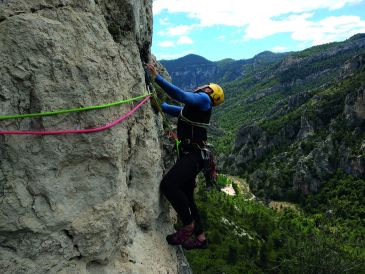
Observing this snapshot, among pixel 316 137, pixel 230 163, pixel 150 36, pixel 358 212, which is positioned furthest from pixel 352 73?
pixel 150 36

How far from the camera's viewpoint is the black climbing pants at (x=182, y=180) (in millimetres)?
6398

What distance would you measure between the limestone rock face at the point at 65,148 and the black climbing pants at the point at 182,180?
2.59ft

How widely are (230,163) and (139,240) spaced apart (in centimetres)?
12479

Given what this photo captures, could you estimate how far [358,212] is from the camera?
76062 mm

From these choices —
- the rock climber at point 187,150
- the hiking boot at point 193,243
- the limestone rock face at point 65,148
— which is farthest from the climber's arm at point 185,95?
the hiking boot at point 193,243

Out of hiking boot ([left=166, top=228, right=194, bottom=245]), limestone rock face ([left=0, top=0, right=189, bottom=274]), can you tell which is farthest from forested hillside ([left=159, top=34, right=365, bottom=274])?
limestone rock face ([left=0, top=0, right=189, bottom=274])

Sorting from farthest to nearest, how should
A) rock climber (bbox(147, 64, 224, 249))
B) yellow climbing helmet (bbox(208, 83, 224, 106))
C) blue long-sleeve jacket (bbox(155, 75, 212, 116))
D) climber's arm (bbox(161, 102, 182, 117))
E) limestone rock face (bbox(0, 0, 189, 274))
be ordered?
climber's arm (bbox(161, 102, 182, 117)) < yellow climbing helmet (bbox(208, 83, 224, 106)) < rock climber (bbox(147, 64, 224, 249)) < blue long-sleeve jacket (bbox(155, 75, 212, 116)) < limestone rock face (bbox(0, 0, 189, 274))

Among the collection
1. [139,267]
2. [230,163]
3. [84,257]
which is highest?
[84,257]

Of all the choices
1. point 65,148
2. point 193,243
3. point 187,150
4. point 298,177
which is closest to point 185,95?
point 187,150

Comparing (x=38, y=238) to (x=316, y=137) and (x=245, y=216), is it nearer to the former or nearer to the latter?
(x=245, y=216)

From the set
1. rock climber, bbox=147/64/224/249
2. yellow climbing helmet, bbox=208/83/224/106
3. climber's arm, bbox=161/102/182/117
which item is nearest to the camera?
rock climber, bbox=147/64/224/249

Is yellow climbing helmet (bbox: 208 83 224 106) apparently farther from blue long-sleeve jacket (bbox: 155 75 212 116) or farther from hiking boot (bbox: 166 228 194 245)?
hiking boot (bbox: 166 228 194 245)

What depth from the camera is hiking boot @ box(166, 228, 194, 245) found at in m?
6.71

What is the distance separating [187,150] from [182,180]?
22.0 inches
